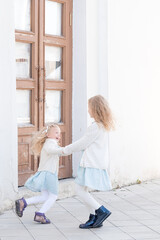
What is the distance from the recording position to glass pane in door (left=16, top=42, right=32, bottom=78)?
7.02m

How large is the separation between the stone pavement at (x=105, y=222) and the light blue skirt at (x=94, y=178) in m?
0.49

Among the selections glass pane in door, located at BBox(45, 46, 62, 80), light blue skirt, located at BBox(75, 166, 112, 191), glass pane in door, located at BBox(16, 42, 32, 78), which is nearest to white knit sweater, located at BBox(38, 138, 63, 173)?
light blue skirt, located at BBox(75, 166, 112, 191)

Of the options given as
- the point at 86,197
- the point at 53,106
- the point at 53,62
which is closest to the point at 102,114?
the point at 86,197

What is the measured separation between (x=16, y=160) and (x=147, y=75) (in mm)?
3229

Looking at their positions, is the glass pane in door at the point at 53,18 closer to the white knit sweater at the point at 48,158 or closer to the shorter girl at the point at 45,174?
the shorter girl at the point at 45,174

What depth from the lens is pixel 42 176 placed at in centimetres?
576

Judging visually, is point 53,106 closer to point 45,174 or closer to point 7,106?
point 7,106

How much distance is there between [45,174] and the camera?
578 cm

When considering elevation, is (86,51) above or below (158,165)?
above

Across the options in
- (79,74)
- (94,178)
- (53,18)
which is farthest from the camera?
(79,74)

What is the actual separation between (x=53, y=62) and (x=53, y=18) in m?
0.63

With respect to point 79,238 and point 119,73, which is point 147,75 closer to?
point 119,73

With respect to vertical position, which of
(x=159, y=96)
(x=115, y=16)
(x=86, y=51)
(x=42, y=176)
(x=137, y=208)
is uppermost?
(x=115, y=16)

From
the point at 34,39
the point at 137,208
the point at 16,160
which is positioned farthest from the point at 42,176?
the point at 34,39
